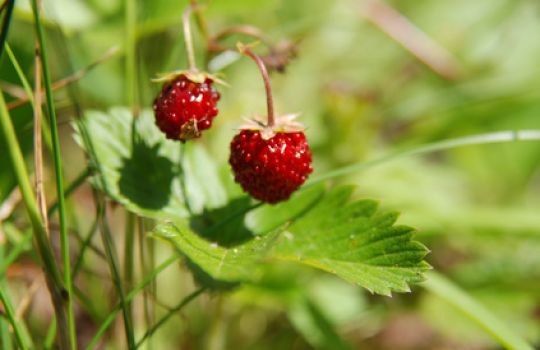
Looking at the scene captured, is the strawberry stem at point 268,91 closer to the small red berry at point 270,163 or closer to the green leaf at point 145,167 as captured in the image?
the small red berry at point 270,163

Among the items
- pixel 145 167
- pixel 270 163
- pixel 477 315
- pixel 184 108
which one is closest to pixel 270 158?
pixel 270 163

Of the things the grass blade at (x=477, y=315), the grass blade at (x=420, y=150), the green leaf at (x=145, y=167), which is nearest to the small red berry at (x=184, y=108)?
the green leaf at (x=145, y=167)

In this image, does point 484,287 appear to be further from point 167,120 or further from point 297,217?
point 167,120

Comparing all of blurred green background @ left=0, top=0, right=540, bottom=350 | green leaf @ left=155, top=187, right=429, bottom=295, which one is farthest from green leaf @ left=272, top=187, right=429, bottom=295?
blurred green background @ left=0, top=0, right=540, bottom=350

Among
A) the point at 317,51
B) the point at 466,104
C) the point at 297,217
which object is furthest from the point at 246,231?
the point at 317,51

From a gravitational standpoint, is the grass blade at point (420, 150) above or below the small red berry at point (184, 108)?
below

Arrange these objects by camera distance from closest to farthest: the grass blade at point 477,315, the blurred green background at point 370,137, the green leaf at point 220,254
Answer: the green leaf at point 220,254, the grass blade at point 477,315, the blurred green background at point 370,137
